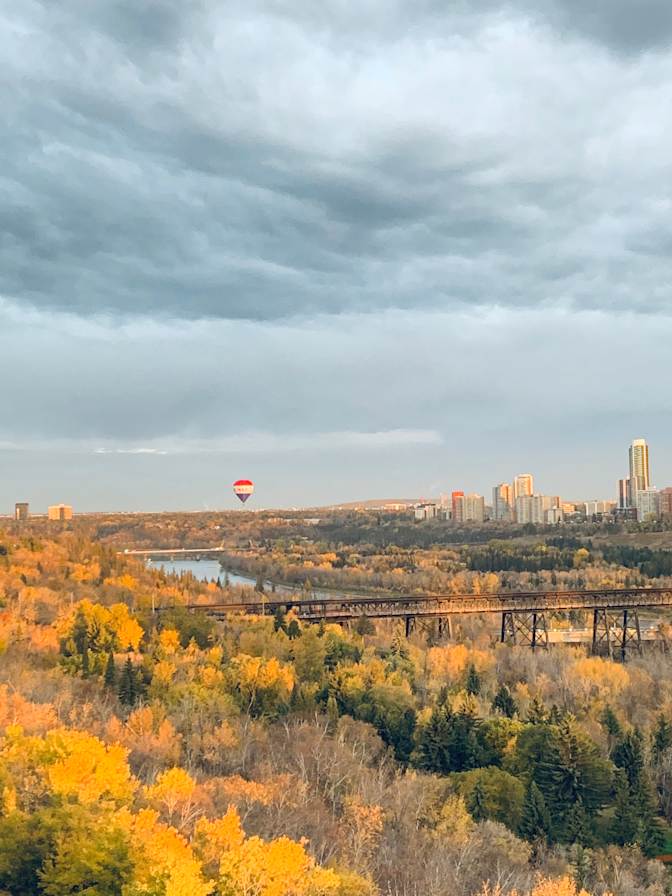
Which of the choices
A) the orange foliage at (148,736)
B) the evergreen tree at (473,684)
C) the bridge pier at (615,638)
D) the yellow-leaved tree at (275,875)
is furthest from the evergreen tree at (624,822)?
→ the bridge pier at (615,638)

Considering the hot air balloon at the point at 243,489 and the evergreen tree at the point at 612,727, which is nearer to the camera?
the evergreen tree at the point at 612,727

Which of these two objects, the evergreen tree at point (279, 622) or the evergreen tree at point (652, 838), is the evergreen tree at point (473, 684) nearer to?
the evergreen tree at point (279, 622)

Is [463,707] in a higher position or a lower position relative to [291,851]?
lower

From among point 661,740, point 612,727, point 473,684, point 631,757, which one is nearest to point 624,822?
point 631,757

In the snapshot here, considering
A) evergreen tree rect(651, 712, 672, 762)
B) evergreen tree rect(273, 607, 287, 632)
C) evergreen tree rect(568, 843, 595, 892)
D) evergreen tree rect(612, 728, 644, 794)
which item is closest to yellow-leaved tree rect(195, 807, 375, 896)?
evergreen tree rect(568, 843, 595, 892)

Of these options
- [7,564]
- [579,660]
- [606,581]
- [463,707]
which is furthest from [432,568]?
[463,707]

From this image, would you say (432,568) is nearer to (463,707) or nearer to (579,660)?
(579,660)

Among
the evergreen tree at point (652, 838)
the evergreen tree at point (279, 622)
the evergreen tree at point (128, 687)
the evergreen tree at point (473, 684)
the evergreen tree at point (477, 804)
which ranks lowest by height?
the evergreen tree at point (652, 838)
